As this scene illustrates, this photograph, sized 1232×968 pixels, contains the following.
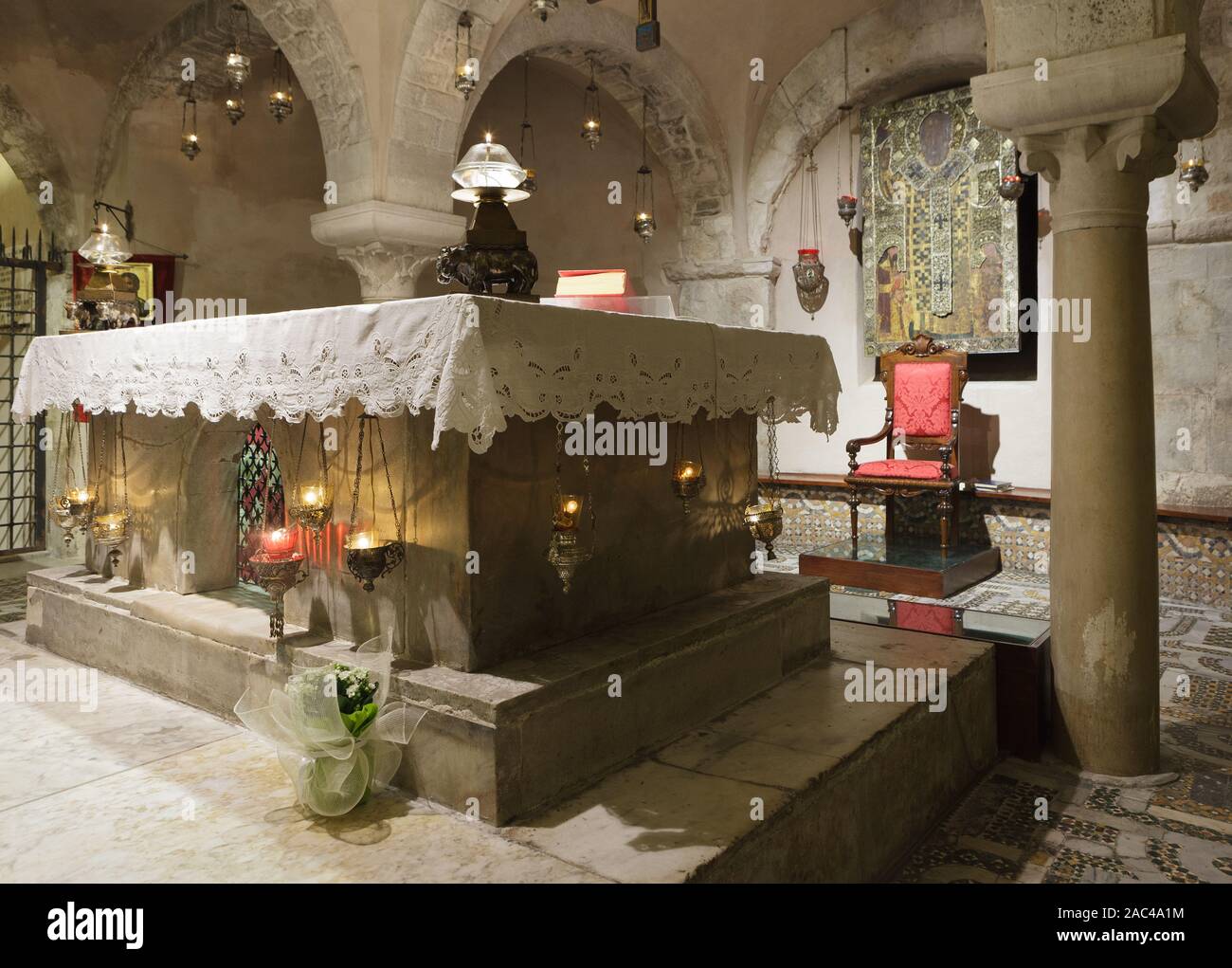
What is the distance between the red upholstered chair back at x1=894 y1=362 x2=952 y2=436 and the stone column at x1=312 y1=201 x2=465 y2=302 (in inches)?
145

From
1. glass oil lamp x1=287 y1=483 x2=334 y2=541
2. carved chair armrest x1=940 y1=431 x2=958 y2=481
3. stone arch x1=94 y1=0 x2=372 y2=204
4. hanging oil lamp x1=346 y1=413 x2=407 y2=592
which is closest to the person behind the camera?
hanging oil lamp x1=346 y1=413 x2=407 y2=592

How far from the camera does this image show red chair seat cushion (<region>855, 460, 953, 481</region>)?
6645 millimetres

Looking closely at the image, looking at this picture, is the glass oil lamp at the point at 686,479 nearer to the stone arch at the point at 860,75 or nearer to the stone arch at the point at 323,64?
the stone arch at the point at 323,64

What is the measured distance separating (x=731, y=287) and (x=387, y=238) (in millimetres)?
3797

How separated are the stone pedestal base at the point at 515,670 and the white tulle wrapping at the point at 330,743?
66 mm

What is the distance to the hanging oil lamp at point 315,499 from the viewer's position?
293 centimetres

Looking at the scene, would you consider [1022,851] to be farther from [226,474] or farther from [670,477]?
[226,474]

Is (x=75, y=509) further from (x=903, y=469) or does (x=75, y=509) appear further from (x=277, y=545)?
(x=903, y=469)

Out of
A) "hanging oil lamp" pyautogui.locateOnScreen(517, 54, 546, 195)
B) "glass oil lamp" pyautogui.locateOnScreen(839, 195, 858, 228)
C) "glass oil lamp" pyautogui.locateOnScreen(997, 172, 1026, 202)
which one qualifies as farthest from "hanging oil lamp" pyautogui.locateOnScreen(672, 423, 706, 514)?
"hanging oil lamp" pyautogui.locateOnScreen(517, 54, 546, 195)

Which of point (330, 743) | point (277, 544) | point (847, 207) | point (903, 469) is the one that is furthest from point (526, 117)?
point (330, 743)

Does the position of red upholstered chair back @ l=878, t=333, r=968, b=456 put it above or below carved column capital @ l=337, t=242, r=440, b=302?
below

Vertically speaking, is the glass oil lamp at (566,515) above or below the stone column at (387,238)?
below

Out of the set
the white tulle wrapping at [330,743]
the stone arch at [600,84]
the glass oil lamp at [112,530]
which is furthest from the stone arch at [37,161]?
the white tulle wrapping at [330,743]

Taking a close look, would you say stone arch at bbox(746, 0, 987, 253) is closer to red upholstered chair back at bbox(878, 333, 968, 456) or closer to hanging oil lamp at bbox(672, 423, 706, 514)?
red upholstered chair back at bbox(878, 333, 968, 456)
